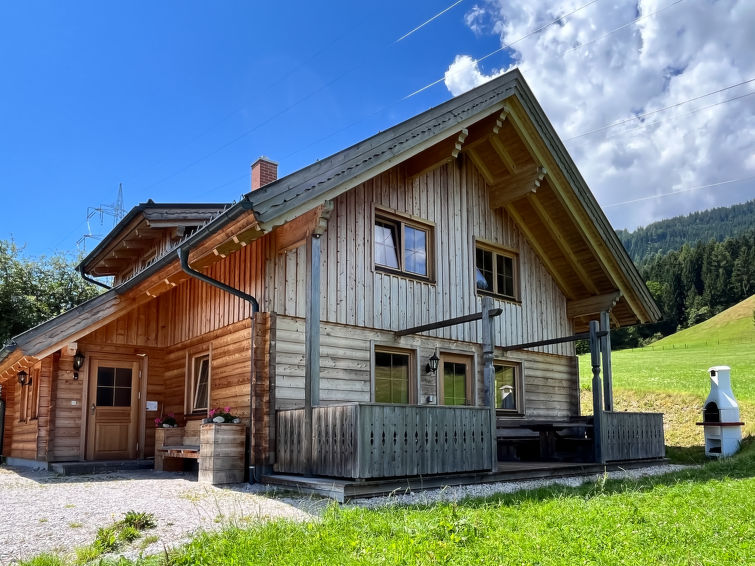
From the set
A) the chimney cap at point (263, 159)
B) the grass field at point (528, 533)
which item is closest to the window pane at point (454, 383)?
the grass field at point (528, 533)

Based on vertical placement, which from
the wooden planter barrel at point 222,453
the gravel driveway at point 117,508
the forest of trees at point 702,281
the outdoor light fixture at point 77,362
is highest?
the forest of trees at point 702,281

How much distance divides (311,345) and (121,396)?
6.10 m

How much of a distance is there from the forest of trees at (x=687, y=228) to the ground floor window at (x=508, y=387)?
163104 mm

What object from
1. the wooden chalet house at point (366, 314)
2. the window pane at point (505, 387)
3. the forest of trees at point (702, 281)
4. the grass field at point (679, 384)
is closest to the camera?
the wooden chalet house at point (366, 314)

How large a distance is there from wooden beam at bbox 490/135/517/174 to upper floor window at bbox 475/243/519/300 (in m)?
1.60

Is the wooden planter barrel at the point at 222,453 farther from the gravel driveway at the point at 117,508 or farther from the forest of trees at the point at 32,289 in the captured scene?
the forest of trees at the point at 32,289

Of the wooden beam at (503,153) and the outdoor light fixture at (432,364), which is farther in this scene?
the wooden beam at (503,153)

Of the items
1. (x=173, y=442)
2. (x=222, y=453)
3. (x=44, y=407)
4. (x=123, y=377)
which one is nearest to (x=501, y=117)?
(x=222, y=453)

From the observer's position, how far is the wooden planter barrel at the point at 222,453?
9245 millimetres

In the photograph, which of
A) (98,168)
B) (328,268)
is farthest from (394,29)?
(98,168)

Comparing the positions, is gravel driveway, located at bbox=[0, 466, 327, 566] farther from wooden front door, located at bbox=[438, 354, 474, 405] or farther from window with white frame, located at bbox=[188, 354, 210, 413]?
wooden front door, located at bbox=[438, 354, 474, 405]

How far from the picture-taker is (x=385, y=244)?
11.6 m

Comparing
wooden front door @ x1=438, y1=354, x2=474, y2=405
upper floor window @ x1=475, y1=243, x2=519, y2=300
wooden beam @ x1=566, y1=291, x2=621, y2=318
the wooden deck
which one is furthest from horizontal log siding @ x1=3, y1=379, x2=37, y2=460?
wooden beam @ x1=566, y1=291, x2=621, y2=318

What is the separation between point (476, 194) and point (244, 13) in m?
10.9
